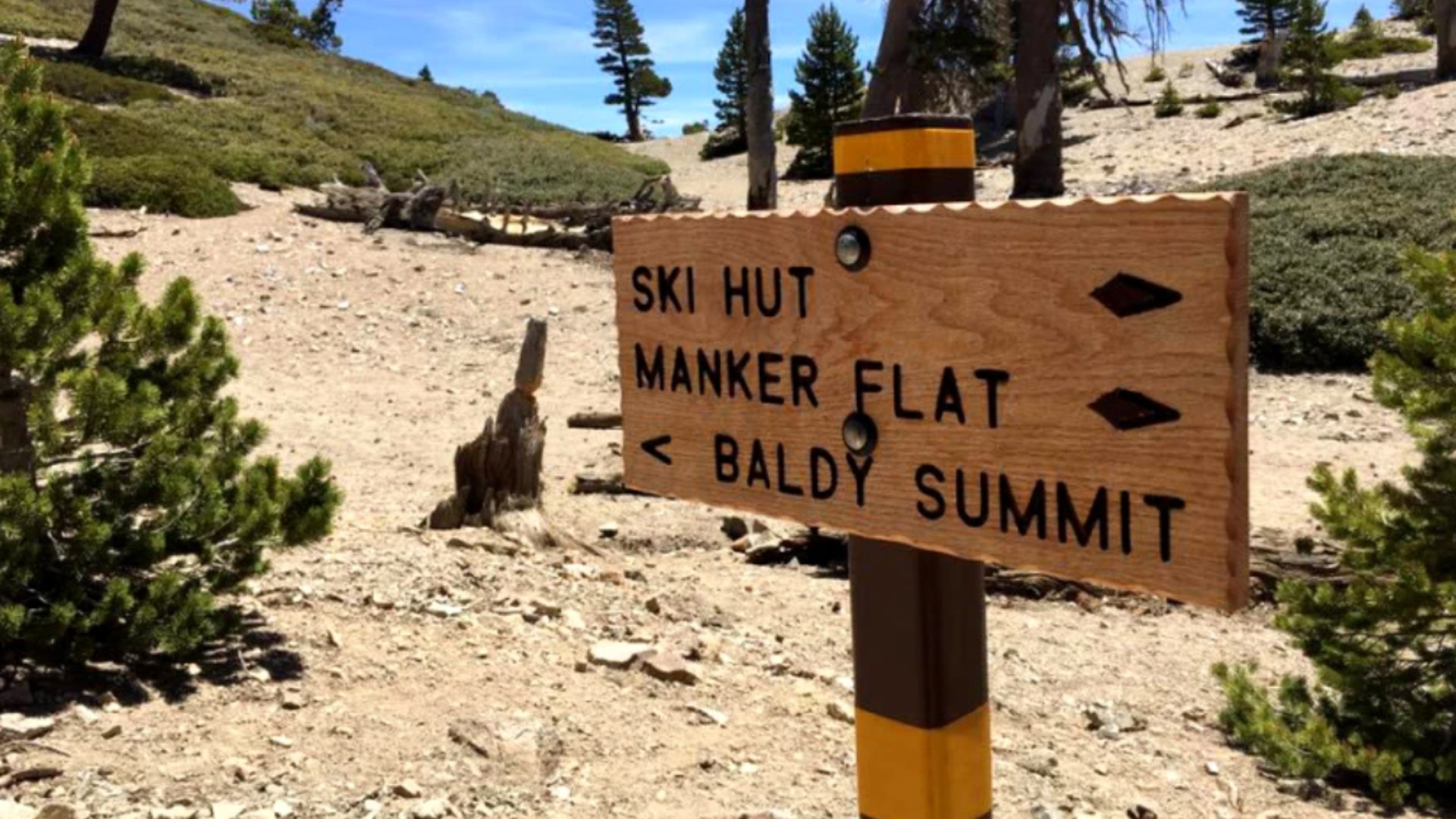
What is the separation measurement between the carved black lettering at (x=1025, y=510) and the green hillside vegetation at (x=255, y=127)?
1797cm

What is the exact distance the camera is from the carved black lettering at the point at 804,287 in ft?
6.29

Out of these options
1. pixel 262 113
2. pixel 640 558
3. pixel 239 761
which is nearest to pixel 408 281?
pixel 640 558

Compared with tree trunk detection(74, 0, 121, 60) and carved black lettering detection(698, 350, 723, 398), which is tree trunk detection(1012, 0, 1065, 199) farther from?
tree trunk detection(74, 0, 121, 60)

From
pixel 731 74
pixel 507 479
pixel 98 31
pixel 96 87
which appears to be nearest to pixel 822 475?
pixel 507 479

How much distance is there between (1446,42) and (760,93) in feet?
71.8

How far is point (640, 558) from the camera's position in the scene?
282 inches

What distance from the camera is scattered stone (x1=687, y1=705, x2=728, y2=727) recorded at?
447 centimetres

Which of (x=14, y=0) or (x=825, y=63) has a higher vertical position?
(x=14, y=0)

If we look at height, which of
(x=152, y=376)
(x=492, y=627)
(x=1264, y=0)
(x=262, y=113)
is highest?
(x=1264, y=0)

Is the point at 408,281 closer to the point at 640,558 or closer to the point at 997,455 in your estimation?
the point at 640,558

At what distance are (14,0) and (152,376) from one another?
4839 centimetres

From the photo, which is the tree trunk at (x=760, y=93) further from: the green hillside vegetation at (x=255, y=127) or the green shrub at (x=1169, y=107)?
the green shrub at (x=1169, y=107)

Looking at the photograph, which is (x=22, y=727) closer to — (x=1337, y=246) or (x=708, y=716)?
(x=708, y=716)

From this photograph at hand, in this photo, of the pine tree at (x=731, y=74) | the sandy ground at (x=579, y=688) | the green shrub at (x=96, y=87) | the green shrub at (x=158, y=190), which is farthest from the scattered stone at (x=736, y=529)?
the pine tree at (x=731, y=74)
